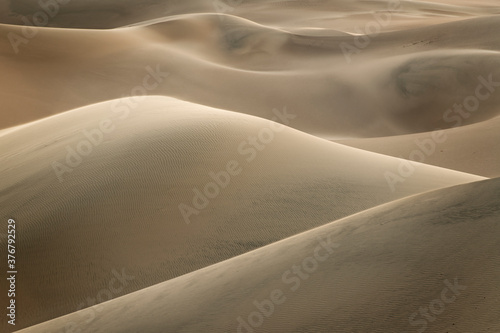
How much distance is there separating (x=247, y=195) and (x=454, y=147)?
454 centimetres

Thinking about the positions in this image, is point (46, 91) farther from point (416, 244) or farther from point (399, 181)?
point (416, 244)

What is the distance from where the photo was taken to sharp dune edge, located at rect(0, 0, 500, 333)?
2611 mm

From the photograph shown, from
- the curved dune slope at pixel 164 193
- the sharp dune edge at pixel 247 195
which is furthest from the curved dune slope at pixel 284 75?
the curved dune slope at pixel 164 193

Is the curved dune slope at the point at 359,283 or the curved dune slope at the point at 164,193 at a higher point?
the curved dune slope at the point at 359,283

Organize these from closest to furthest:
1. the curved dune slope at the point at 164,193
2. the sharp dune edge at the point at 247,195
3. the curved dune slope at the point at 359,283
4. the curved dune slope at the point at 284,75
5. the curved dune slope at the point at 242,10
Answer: the curved dune slope at the point at 359,283
the sharp dune edge at the point at 247,195
the curved dune slope at the point at 164,193
the curved dune slope at the point at 284,75
the curved dune slope at the point at 242,10

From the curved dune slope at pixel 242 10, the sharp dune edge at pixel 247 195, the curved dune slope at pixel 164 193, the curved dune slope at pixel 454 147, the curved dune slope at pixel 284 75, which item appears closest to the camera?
the sharp dune edge at pixel 247 195

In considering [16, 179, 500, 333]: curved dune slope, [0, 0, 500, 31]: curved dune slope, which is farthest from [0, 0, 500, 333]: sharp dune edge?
[0, 0, 500, 31]: curved dune slope

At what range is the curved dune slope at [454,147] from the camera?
7.60 m

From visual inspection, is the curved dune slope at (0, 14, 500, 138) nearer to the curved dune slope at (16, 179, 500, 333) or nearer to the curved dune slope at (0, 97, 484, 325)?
the curved dune slope at (0, 97, 484, 325)

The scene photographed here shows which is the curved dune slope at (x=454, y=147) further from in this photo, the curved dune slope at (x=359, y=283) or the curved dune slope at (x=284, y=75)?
the curved dune slope at (x=359, y=283)

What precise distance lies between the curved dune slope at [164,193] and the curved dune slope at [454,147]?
2100 millimetres

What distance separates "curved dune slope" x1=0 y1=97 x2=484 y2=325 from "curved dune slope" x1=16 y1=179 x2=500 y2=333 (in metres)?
0.79

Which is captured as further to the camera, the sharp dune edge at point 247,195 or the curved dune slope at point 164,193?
the curved dune slope at point 164,193

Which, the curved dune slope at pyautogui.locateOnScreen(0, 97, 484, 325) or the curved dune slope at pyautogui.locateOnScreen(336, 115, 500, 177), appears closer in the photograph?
the curved dune slope at pyautogui.locateOnScreen(0, 97, 484, 325)
